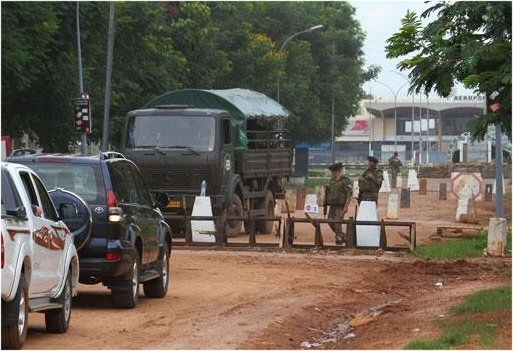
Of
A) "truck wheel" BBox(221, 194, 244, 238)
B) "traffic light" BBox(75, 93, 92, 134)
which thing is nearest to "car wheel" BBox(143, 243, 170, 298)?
"truck wheel" BBox(221, 194, 244, 238)

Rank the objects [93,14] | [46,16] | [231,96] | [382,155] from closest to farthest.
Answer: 1. [231,96]
2. [46,16]
3. [93,14]
4. [382,155]

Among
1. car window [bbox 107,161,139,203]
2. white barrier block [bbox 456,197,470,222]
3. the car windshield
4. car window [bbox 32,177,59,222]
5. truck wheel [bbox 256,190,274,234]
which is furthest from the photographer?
white barrier block [bbox 456,197,470,222]

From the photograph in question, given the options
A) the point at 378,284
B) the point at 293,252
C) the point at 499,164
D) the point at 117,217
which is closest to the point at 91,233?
the point at 117,217

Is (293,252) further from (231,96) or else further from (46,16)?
(46,16)

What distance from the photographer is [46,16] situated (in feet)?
124

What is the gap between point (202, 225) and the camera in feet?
85.3

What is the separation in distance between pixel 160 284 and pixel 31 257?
5393 mm

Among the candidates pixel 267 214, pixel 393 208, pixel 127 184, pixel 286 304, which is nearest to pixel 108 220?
pixel 127 184

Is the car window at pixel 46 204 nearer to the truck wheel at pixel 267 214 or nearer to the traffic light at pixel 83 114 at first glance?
the truck wheel at pixel 267 214

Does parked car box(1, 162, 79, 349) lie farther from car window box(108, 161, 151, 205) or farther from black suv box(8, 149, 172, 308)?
car window box(108, 161, 151, 205)

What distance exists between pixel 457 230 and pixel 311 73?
171ft

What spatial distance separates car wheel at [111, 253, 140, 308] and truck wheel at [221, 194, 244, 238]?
12492mm

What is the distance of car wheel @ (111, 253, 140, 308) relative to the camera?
14.6 m

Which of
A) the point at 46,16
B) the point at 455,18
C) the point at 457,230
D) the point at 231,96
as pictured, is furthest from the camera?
the point at 46,16
